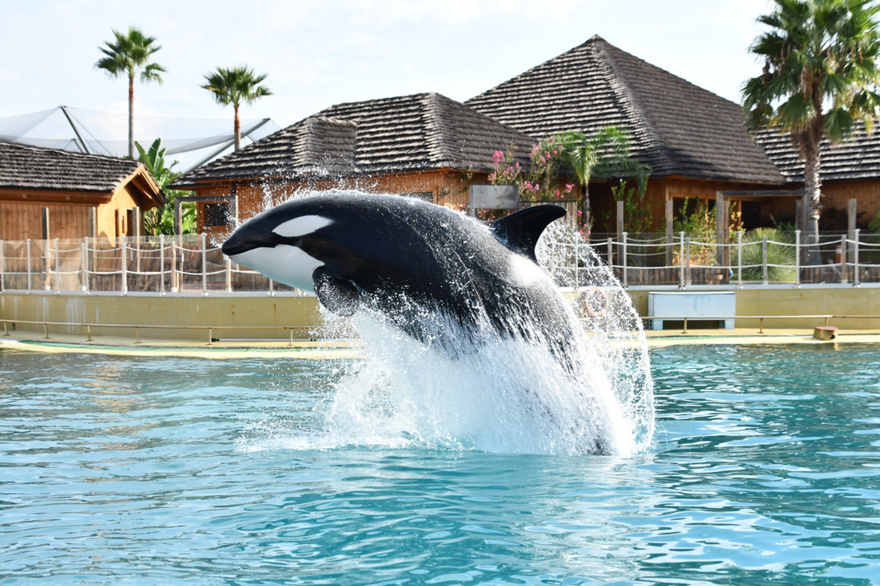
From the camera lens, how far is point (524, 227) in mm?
6422

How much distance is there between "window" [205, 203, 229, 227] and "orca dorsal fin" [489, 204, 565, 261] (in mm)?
19547

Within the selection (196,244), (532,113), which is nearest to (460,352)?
(196,244)

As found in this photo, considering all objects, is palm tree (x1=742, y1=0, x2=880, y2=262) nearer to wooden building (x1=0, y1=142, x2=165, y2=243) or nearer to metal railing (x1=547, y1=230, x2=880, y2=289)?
metal railing (x1=547, y1=230, x2=880, y2=289)

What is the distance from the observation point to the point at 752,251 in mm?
20859

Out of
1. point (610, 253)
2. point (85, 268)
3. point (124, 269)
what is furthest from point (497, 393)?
point (85, 268)

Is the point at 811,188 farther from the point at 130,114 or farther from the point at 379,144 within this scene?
the point at 130,114

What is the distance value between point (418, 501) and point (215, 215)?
20.9 metres

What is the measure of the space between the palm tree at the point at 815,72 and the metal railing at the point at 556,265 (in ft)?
7.64

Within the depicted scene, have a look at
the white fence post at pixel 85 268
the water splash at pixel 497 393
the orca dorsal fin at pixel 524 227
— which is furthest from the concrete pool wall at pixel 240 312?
the orca dorsal fin at pixel 524 227

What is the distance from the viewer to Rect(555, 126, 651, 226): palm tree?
72.5ft

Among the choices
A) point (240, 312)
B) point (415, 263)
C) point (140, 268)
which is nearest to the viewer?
point (415, 263)

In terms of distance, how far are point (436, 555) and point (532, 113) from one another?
2386 centimetres

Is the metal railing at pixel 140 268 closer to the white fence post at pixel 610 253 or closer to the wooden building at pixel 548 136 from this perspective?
the wooden building at pixel 548 136

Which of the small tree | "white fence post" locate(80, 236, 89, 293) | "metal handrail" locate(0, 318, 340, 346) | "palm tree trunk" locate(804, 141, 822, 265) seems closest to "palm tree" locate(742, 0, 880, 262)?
"palm tree trunk" locate(804, 141, 822, 265)
